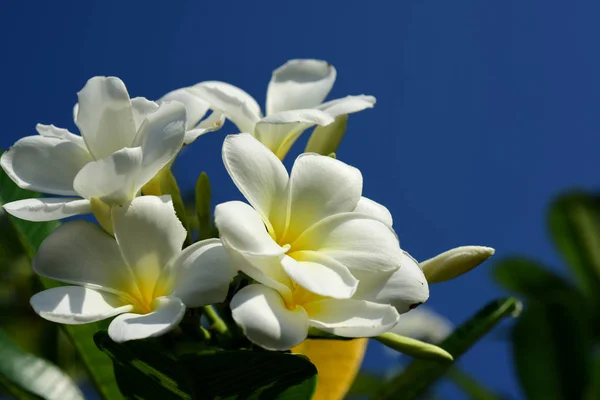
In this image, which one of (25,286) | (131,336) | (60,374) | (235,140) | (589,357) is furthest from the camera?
(25,286)

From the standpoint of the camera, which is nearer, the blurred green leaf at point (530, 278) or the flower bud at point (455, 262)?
the flower bud at point (455, 262)

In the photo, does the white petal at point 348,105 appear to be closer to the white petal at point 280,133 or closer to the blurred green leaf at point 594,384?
the white petal at point 280,133

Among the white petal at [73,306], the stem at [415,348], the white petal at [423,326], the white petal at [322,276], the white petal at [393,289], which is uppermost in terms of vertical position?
the white petal at [322,276]

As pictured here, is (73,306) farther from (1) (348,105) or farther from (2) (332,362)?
(2) (332,362)

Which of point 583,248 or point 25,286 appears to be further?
point 583,248

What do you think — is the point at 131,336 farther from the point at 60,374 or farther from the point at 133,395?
the point at 60,374

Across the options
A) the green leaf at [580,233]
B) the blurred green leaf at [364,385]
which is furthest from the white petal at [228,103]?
the green leaf at [580,233]

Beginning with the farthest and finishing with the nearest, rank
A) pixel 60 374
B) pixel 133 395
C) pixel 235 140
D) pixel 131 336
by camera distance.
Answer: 1. pixel 60 374
2. pixel 133 395
3. pixel 235 140
4. pixel 131 336

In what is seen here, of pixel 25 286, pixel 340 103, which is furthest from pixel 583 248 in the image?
pixel 340 103
